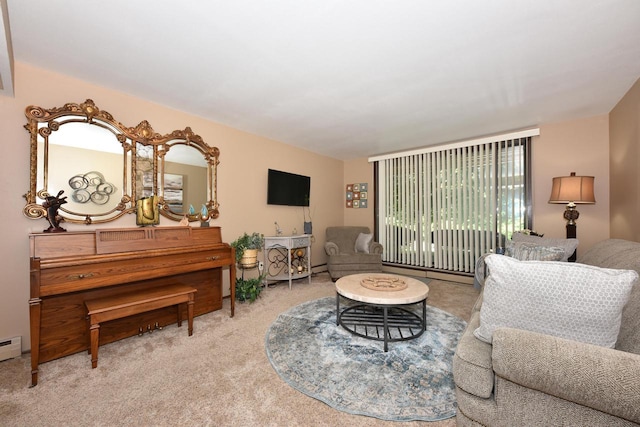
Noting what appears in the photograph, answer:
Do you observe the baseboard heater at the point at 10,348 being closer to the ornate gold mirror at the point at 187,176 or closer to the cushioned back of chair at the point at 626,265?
the ornate gold mirror at the point at 187,176

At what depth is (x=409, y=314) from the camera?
286 cm

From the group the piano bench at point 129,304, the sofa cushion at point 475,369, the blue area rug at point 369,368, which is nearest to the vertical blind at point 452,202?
the blue area rug at point 369,368

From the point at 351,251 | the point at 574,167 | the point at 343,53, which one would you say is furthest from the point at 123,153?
the point at 574,167

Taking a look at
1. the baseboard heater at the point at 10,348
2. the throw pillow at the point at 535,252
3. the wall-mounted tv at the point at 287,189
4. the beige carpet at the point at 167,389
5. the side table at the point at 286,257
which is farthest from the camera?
the wall-mounted tv at the point at 287,189

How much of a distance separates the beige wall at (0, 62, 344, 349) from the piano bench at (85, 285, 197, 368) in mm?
679

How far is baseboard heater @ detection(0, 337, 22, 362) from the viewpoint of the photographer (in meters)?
2.06

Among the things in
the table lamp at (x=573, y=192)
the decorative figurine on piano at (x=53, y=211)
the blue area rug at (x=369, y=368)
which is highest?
the table lamp at (x=573, y=192)

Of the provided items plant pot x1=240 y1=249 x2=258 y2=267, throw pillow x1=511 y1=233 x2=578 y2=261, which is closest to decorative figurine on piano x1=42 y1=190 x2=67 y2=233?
plant pot x1=240 y1=249 x2=258 y2=267

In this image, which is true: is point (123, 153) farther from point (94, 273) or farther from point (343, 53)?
point (343, 53)

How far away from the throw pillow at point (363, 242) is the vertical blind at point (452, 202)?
70cm

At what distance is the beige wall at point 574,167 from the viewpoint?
3250 mm

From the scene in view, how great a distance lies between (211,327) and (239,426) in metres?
1.44

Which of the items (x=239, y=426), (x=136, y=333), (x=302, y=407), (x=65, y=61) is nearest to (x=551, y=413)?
(x=302, y=407)

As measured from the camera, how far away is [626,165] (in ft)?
8.87
